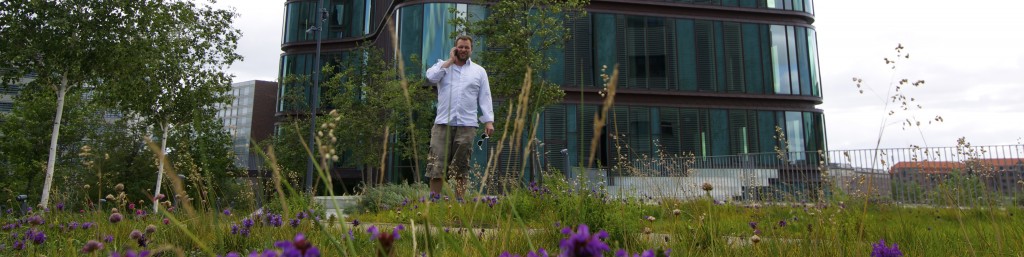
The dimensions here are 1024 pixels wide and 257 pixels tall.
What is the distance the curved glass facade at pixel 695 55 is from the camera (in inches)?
1037

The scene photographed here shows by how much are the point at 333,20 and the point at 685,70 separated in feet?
67.8

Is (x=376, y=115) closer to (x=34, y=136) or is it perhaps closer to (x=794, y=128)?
(x=34, y=136)

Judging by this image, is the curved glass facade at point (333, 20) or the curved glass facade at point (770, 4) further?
the curved glass facade at point (333, 20)

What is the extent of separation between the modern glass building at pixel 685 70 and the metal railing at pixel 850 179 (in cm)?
380

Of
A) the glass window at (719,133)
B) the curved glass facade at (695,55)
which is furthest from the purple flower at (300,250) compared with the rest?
the glass window at (719,133)

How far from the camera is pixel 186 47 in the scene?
18562 millimetres

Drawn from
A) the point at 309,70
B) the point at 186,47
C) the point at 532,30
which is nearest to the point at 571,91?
the point at 532,30

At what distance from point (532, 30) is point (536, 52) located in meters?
0.56

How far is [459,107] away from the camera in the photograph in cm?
577

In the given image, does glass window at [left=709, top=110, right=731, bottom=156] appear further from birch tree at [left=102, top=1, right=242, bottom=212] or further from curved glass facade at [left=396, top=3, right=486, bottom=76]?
birch tree at [left=102, top=1, right=242, bottom=212]

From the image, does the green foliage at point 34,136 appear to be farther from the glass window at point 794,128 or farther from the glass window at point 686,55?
the glass window at point 794,128

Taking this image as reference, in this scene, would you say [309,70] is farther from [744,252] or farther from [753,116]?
[744,252]

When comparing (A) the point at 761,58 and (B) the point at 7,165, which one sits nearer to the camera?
(A) the point at 761,58

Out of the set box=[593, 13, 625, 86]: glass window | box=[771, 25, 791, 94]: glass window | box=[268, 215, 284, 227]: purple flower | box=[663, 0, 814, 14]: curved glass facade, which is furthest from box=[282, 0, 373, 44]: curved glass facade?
box=[268, 215, 284, 227]: purple flower
